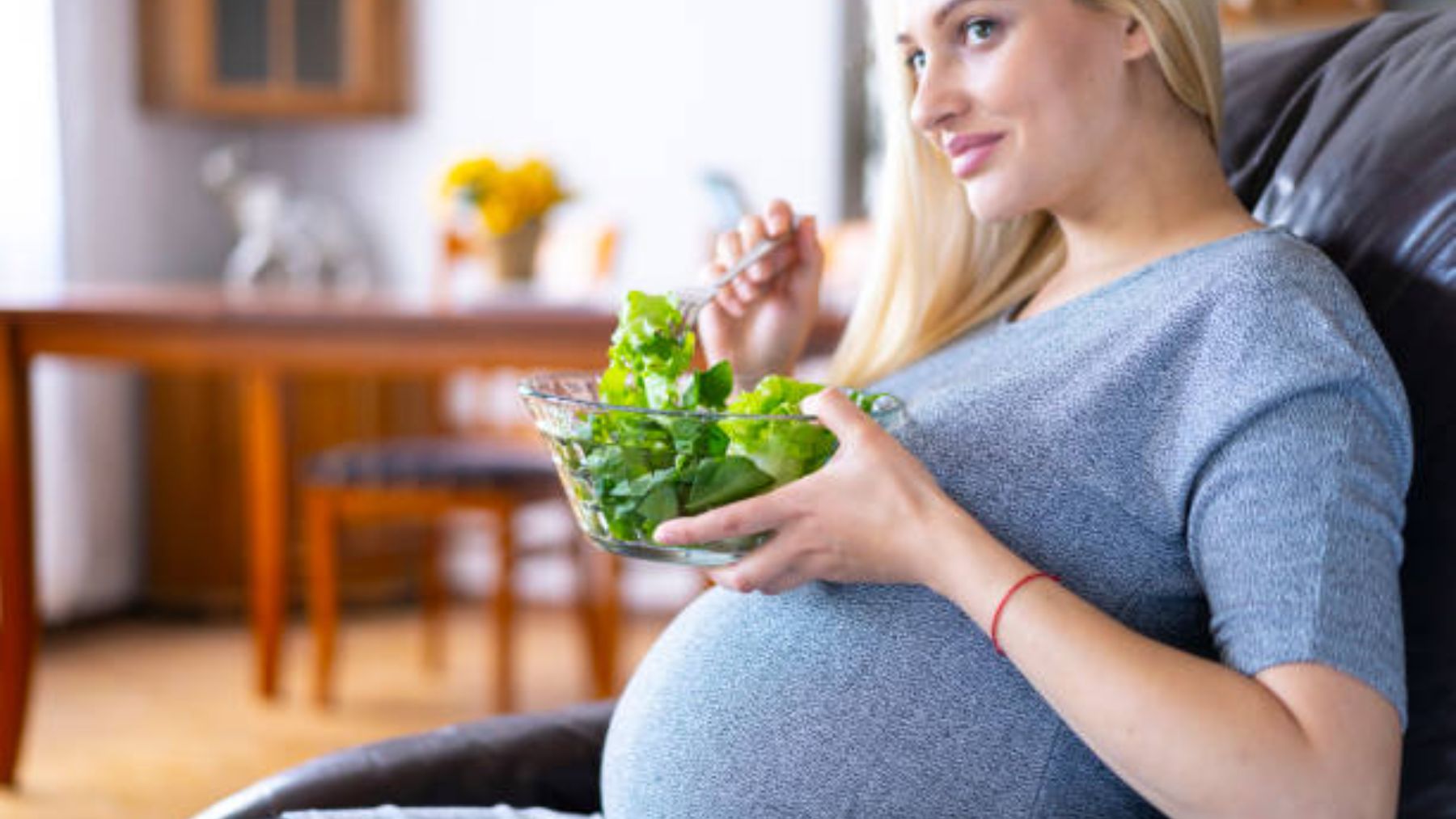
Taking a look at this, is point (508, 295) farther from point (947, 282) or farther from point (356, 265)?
point (947, 282)

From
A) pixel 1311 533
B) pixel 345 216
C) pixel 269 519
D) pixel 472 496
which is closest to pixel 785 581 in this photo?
pixel 1311 533

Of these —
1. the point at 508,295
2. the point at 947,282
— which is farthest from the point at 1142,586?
the point at 508,295

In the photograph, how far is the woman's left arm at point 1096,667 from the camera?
712mm

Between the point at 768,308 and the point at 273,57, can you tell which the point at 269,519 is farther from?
the point at 768,308

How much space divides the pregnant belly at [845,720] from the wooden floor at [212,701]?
184cm

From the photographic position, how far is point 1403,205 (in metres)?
0.96

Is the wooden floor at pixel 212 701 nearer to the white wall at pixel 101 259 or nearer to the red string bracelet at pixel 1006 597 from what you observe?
the white wall at pixel 101 259

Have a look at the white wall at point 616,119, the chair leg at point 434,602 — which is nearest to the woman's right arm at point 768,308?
the chair leg at point 434,602

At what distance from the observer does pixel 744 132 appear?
394 cm

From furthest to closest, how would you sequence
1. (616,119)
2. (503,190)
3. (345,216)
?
(345,216) < (616,119) < (503,190)

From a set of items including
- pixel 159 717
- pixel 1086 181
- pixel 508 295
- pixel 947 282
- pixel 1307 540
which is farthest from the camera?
pixel 159 717

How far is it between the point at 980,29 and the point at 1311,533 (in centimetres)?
40

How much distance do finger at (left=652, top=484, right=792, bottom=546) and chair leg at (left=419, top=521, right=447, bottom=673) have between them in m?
2.78

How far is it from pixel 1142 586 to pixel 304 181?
384cm
